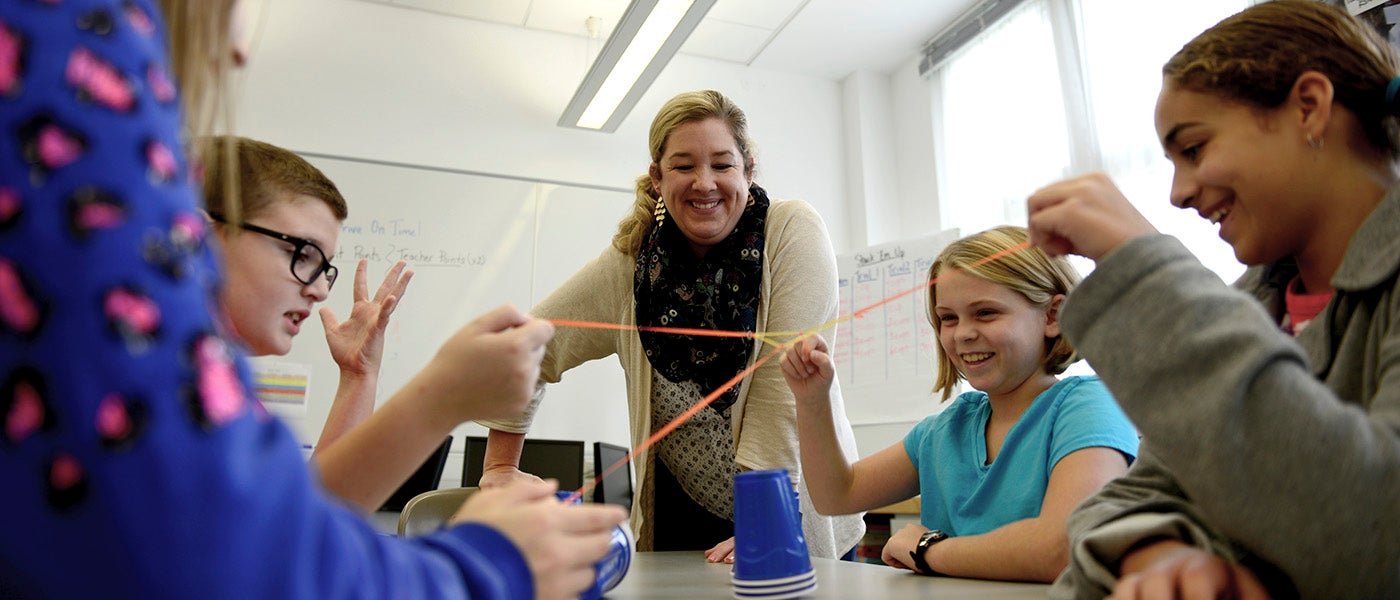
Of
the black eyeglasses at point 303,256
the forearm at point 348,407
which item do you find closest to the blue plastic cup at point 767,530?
the black eyeglasses at point 303,256

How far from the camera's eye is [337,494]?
2.66ft

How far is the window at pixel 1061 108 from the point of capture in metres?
2.99

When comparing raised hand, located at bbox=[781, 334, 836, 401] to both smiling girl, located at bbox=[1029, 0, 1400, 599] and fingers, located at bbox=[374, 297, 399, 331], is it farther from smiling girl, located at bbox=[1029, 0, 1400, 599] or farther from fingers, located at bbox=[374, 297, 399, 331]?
fingers, located at bbox=[374, 297, 399, 331]

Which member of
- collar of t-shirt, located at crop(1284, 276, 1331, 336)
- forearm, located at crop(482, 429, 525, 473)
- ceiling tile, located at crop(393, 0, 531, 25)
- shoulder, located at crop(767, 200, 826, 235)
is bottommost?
forearm, located at crop(482, 429, 525, 473)

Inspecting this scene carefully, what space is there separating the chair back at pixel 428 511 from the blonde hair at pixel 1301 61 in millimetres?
1294

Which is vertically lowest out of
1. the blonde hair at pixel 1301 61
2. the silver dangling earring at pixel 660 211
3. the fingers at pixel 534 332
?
the fingers at pixel 534 332

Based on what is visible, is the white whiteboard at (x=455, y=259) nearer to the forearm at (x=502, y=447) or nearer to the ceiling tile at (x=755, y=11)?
the ceiling tile at (x=755, y=11)

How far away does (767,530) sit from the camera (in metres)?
0.84

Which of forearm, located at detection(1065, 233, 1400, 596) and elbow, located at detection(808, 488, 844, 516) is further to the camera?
elbow, located at detection(808, 488, 844, 516)

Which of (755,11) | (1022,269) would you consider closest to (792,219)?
(1022,269)

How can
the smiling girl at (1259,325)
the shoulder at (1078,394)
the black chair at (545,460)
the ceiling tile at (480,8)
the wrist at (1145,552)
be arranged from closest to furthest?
the smiling girl at (1259,325) < the wrist at (1145,552) < the shoulder at (1078,394) < the black chair at (545,460) < the ceiling tile at (480,8)

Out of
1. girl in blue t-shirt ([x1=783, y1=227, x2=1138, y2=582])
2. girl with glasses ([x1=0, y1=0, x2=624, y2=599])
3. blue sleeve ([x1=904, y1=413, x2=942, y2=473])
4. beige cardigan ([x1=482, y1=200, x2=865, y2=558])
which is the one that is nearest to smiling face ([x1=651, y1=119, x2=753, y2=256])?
beige cardigan ([x1=482, y1=200, x2=865, y2=558])

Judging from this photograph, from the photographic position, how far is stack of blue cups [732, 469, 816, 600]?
823mm

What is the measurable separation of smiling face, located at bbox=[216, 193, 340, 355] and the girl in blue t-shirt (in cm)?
76
